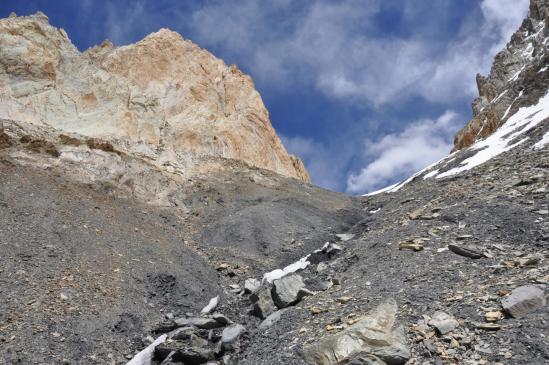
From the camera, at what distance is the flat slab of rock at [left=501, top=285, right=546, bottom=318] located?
28.5ft

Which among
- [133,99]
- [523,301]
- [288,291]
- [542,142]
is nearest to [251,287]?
[288,291]

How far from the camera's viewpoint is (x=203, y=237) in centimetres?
2423

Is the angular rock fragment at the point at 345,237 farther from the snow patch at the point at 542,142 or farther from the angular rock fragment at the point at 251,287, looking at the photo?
the snow patch at the point at 542,142

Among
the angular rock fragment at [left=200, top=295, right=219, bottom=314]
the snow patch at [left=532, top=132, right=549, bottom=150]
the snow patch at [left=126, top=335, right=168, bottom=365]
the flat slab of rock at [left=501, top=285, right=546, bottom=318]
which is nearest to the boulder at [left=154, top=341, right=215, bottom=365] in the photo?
the snow patch at [left=126, top=335, right=168, bottom=365]

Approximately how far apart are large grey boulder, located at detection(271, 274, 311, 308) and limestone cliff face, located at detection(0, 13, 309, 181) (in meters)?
20.0

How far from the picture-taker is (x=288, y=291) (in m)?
13.4

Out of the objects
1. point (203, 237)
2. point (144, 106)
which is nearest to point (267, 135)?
point (144, 106)

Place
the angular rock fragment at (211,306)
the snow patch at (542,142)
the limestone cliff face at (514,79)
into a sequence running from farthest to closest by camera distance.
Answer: the limestone cliff face at (514,79), the snow patch at (542,142), the angular rock fragment at (211,306)

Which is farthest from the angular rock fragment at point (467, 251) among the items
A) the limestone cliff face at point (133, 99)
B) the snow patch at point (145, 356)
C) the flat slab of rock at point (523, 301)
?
the limestone cliff face at point (133, 99)

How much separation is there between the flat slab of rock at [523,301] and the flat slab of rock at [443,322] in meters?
1.07

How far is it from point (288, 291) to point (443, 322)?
540 centimetres

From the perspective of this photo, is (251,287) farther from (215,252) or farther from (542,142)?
(542,142)

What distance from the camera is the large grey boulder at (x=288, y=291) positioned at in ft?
42.9

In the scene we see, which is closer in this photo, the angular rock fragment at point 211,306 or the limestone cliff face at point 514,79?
the angular rock fragment at point 211,306
